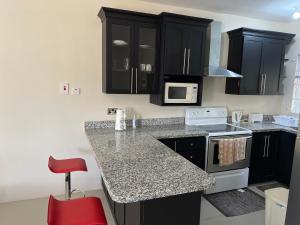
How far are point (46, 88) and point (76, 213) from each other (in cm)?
181

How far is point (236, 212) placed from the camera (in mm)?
2736

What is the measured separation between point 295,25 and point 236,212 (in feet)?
10.6

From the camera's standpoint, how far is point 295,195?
151 centimetres

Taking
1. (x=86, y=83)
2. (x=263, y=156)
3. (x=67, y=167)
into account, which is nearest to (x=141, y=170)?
(x=67, y=167)

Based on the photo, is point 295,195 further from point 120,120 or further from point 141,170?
point 120,120

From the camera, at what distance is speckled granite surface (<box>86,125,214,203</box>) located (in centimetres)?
130

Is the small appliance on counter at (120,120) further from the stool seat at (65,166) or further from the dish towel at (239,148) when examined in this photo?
the dish towel at (239,148)

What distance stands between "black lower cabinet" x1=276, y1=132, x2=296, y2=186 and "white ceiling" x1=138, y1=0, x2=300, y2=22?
5.90ft

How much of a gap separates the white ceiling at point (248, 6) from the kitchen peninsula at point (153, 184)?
213 centimetres

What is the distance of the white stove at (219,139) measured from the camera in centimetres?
306

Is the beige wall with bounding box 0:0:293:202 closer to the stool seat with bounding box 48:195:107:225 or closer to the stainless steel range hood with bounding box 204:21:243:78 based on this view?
the stainless steel range hood with bounding box 204:21:243:78

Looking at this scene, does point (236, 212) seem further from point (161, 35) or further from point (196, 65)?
point (161, 35)

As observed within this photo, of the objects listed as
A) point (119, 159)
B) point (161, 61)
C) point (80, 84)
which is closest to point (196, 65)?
point (161, 61)

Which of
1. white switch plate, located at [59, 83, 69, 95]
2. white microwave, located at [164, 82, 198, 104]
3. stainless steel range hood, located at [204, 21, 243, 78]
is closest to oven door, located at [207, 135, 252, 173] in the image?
white microwave, located at [164, 82, 198, 104]
